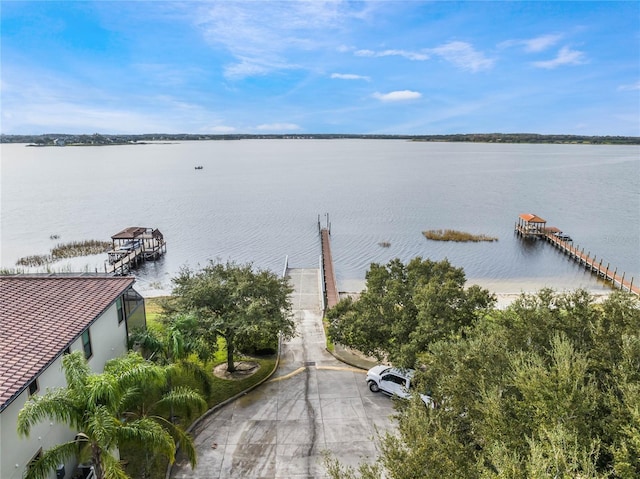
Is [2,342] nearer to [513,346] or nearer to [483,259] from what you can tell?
[513,346]

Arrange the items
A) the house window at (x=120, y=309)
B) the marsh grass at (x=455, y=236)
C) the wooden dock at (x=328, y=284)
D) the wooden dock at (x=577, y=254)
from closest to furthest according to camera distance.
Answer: the house window at (x=120, y=309) → the wooden dock at (x=328, y=284) → the wooden dock at (x=577, y=254) → the marsh grass at (x=455, y=236)

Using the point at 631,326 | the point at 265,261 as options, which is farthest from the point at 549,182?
the point at 631,326

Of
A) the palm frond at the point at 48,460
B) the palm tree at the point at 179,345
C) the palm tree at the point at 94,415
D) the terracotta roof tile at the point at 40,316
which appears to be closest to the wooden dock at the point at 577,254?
the palm tree at the point at 179,345

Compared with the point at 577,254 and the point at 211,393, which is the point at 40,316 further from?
the point at 577,254

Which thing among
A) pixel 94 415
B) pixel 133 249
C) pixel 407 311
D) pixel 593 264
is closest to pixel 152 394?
pixel 94 415

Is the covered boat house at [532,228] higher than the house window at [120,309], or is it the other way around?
the house window at [120,309]

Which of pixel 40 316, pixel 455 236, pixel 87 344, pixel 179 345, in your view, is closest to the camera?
pixel 40 316

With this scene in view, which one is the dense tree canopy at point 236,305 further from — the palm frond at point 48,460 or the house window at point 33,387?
the palm frond at point 48,460

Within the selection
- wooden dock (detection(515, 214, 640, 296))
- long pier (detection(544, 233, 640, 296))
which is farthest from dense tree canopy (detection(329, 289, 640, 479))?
long pier (detection(544, 233, 640, 296))
